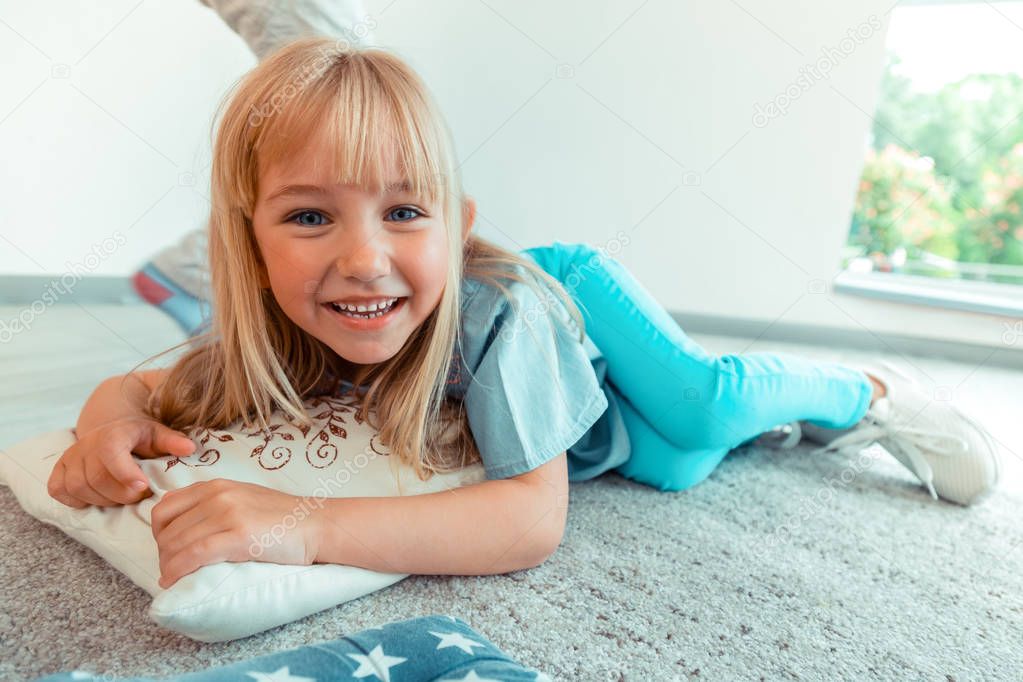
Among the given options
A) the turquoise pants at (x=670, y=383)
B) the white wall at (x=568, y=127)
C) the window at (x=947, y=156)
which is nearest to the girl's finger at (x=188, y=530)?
the turquoise pants at (x=670, y=383)

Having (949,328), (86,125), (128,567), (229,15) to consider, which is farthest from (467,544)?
(949,328)

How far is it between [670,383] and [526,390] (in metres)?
0.24

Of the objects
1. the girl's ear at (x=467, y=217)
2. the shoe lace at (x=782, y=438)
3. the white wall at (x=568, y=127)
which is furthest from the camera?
the white wall at (x=568, y=127)

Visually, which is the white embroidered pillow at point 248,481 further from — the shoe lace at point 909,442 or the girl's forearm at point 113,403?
the shoe lace at point 909,442

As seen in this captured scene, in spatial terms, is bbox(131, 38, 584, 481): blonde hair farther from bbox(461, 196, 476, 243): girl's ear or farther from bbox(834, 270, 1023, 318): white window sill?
bbox(834, 270, 1023, 318): white window sill

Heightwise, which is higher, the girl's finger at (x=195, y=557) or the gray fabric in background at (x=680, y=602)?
the girl's finger at (x=195, y=557)

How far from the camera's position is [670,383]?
2.95 feet

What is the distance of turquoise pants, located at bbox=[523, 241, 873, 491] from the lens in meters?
0.89

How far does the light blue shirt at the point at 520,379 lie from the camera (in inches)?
28.1

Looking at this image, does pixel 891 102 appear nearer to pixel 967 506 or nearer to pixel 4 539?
pixel 967 506

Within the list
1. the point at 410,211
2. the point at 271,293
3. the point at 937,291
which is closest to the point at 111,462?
the point at 271,293

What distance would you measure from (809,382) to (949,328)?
140 cm

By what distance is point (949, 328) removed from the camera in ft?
6.82

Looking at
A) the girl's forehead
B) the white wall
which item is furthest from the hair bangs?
the white wall
